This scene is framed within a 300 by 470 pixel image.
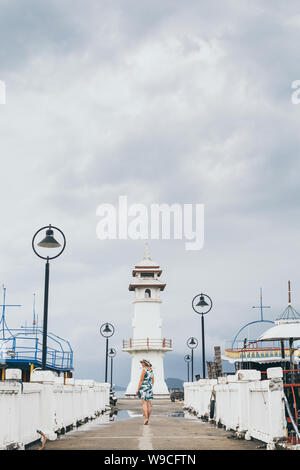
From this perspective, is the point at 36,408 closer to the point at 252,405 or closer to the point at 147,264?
the point at 252,405

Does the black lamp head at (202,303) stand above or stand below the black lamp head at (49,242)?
below

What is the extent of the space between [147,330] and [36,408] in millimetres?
44499

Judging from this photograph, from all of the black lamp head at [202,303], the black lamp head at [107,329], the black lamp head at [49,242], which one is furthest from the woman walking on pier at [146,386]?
the black lamp head at [107,329]

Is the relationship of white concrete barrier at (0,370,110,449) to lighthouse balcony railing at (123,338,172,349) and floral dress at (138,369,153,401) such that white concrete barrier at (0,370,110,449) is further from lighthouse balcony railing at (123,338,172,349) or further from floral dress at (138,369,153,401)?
lighthouse balcony railing at (123,338,172,349)

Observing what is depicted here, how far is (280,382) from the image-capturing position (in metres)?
9.26

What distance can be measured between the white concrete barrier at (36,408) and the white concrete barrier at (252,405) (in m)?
3.87

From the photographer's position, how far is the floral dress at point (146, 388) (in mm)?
15596

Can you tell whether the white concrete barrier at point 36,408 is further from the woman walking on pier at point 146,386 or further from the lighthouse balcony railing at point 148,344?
the lighthouse balcony railing at point 148,344

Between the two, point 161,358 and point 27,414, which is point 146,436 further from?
point 161,358

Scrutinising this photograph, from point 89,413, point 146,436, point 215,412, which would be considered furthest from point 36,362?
point 146,436

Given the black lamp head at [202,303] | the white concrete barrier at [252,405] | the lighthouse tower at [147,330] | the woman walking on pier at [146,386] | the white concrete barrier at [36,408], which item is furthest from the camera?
the lighthouse tower at [147,330]

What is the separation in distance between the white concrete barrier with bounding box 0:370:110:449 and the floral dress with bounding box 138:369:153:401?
1891 mm

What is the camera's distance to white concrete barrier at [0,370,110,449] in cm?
849
